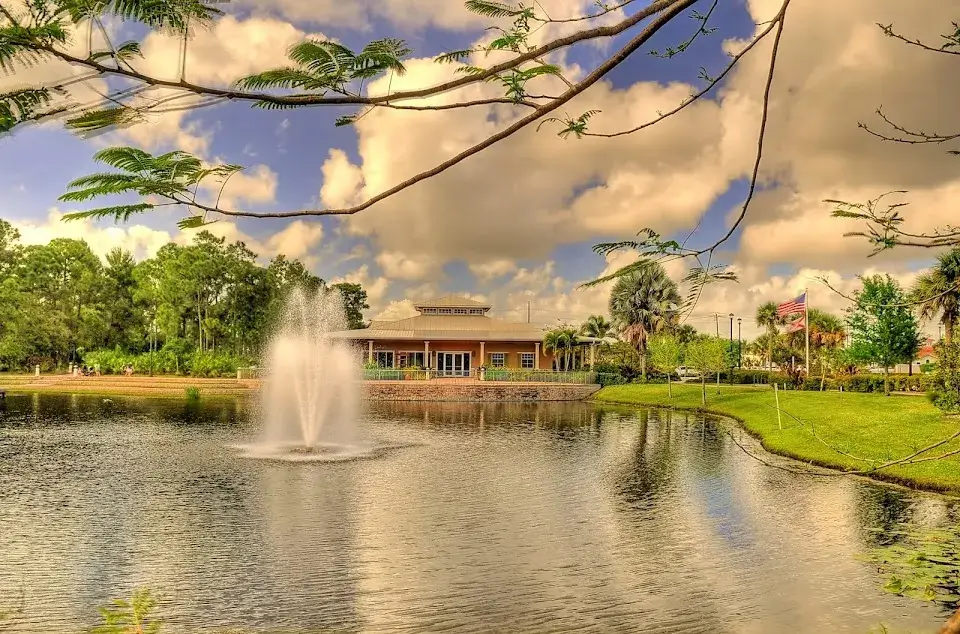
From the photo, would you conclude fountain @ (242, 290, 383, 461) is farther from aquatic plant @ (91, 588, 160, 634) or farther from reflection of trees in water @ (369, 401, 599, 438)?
aquatic plant @ (91, 588, 160, 634)

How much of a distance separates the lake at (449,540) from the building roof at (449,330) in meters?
31.3

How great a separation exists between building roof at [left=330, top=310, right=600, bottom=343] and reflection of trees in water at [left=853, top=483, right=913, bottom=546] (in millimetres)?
37971

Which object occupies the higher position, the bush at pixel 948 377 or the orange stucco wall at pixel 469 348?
the orange stucco wall at pixel 469 348

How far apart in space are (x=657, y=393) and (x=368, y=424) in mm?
20972

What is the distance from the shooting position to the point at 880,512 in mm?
13953

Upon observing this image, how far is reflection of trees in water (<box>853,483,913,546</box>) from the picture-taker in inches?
478

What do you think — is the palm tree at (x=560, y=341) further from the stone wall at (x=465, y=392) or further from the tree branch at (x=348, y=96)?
the tree branch at (x=348, y=96)

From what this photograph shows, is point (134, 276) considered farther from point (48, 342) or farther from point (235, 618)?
point (235, 618)

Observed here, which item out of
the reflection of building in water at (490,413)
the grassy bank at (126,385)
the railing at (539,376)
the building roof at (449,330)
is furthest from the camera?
the building roof at (449,330)

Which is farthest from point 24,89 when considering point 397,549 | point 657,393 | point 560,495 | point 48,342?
point 48,342

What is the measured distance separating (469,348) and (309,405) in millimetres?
27014

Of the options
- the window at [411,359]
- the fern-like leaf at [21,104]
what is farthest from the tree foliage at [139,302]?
the fern-like leaf at [21,104]

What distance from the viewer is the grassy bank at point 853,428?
1705 cm

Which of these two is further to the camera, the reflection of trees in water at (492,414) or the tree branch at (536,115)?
the reflection of trees in water at (492,414)
